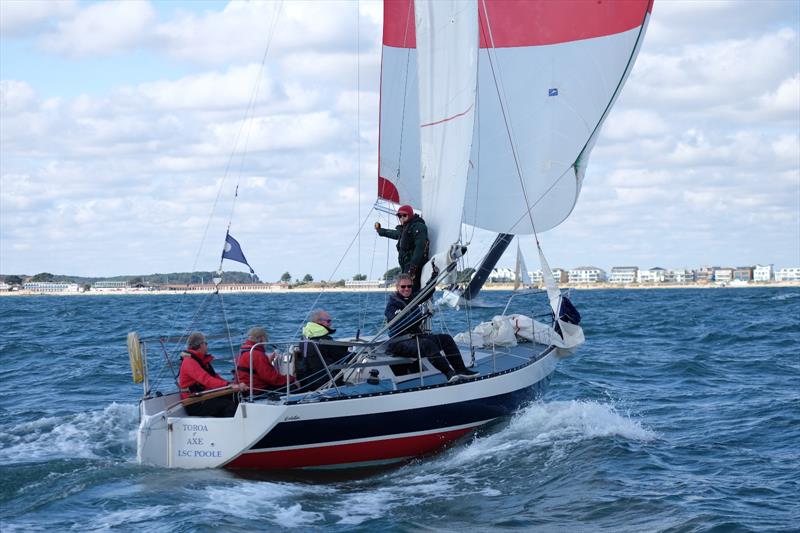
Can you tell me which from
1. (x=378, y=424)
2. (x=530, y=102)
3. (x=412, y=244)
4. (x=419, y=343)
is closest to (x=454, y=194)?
(x=412, y=244)

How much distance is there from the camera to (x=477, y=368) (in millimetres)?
10867

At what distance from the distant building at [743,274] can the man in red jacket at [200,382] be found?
490 ft

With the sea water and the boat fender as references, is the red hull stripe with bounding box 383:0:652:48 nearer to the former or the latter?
the sea water

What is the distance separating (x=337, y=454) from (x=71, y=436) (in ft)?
13.1

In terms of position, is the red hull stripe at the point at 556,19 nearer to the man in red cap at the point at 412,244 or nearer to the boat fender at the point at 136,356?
the man in red cap at the point at 412,244

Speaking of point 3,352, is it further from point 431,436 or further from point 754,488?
point 754,488

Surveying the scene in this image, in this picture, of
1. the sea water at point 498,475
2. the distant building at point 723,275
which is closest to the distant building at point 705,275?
the distant building at point 723,275

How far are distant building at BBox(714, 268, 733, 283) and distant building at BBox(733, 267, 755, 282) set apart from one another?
930mm

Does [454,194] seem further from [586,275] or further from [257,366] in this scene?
[586,275]

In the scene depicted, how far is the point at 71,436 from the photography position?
11.3m

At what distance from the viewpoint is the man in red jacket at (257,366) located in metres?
9.46

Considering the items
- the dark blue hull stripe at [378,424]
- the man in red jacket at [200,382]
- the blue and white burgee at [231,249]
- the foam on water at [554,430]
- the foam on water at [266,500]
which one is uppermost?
the blue and white burgee at [231,249]

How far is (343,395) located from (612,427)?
3.97 m

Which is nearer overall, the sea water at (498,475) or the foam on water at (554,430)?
the sea water at (498,475)
